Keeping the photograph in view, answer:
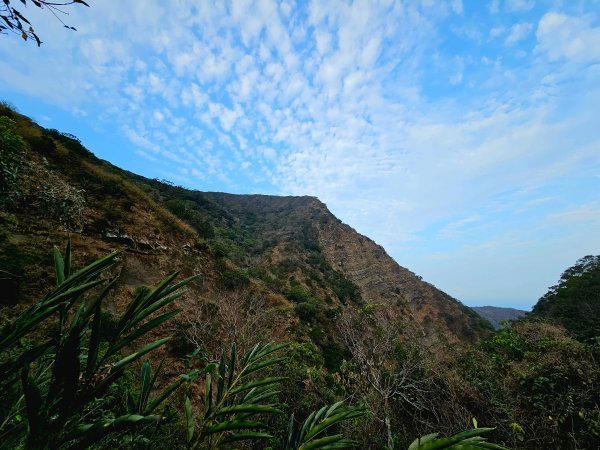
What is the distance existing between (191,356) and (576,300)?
3565cm

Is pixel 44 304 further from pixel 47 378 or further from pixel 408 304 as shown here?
pixel 408 304

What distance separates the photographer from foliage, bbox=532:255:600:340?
21.1 meters

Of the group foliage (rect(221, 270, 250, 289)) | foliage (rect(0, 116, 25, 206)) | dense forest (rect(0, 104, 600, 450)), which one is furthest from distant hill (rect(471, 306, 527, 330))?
foliage (rect(0, 116, 25, 206))

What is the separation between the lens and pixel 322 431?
1.05 metres

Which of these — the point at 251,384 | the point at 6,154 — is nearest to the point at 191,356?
the point at 251,384

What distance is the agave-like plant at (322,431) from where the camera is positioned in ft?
3.02

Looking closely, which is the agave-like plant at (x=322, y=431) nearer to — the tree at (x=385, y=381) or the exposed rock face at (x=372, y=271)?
the tree at (x=385, y=381)

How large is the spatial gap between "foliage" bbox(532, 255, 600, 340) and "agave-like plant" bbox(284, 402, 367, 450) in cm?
2260

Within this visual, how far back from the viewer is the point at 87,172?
48.3 feet

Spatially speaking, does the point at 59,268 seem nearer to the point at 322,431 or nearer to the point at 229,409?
the point at 229,409

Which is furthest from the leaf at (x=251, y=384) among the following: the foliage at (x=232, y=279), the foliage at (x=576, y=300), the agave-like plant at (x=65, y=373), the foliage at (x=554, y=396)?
the foliage at (x=576, y=300)

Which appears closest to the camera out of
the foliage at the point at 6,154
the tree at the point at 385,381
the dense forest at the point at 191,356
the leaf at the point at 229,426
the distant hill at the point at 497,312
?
the dense forest at the point at 191,356

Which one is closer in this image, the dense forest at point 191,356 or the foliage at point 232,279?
the dense forest at point 191,356

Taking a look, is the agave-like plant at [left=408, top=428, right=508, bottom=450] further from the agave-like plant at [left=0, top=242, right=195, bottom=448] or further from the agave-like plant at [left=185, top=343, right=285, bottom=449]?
the agave-like plant at [left=0, top=242, right=195, bottom=448]
